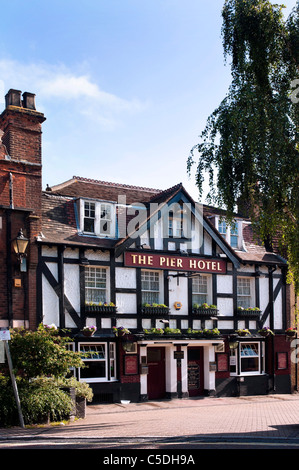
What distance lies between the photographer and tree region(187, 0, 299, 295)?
1505cm

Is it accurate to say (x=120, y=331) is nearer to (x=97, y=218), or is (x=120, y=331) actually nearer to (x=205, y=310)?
(x=205, y=310)

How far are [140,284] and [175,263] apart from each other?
5.73 ft

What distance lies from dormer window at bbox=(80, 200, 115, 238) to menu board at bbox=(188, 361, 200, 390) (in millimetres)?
6092

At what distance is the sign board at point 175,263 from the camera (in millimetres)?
21219

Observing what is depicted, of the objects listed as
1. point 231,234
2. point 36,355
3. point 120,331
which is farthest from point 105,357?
point 231,234

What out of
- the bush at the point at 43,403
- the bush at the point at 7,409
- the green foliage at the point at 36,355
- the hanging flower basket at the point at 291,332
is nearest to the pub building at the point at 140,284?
the hanging flower basket at the point at 291,332

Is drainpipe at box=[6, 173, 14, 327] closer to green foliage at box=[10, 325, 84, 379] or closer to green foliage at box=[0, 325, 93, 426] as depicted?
green foliage at box=[0, 325, 93, 426]

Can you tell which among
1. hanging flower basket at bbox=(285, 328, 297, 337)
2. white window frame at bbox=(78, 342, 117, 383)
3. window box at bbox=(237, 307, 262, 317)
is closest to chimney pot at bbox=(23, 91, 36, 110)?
white window frame at bbox=(78, 342, 117, 383)

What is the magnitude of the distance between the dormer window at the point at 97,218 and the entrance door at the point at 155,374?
485 centimetres

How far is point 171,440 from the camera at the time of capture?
39.5 ft

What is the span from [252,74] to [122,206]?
8.36 m

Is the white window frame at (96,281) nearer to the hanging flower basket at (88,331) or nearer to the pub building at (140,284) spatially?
the pub building at (140,284)

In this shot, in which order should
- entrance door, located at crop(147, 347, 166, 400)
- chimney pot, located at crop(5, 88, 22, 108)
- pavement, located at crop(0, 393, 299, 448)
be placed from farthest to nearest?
entrance door, located at crop(147, 347, 166, 400) < chimney pot, located at crop(5, 88, 22, 108) < pavement, located at crop(0, 393, 299, 448)
